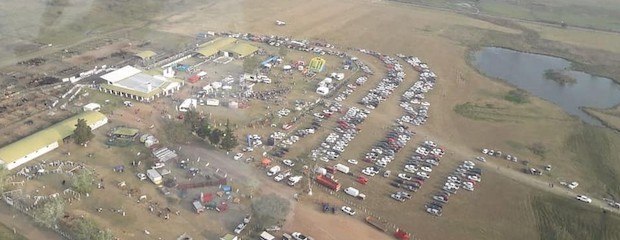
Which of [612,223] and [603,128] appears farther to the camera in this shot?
[603,128]

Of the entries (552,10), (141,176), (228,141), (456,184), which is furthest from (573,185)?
(552,10)

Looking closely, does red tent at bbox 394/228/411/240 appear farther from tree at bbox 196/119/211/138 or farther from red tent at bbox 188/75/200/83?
red tent at bbox 188/75/200/83

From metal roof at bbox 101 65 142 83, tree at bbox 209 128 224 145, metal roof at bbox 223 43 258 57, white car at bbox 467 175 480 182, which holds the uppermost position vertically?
tree at bbox 209 128 224 145

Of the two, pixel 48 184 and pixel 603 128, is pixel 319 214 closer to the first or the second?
pixel 48 184

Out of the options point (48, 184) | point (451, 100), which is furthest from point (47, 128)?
point (451, 100)

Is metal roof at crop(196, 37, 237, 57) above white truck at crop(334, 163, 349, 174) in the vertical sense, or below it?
below

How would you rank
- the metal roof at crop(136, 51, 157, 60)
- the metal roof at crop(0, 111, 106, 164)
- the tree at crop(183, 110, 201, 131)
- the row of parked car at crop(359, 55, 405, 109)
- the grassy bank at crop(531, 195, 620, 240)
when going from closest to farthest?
the grassy bank at crop(531, 195, 620, 240) < the metal roof at crop(0, 111, 106, 164) < the tree at crop(183, 110, 201, 131) < the row of parked car at crop(359, 55, 405, 109) < the metal roof at crop(136, 51, 157, 60)

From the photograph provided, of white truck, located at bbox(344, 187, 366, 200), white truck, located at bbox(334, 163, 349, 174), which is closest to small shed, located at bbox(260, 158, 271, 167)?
white truck, located at bbox(334, 163, 349, 174)
